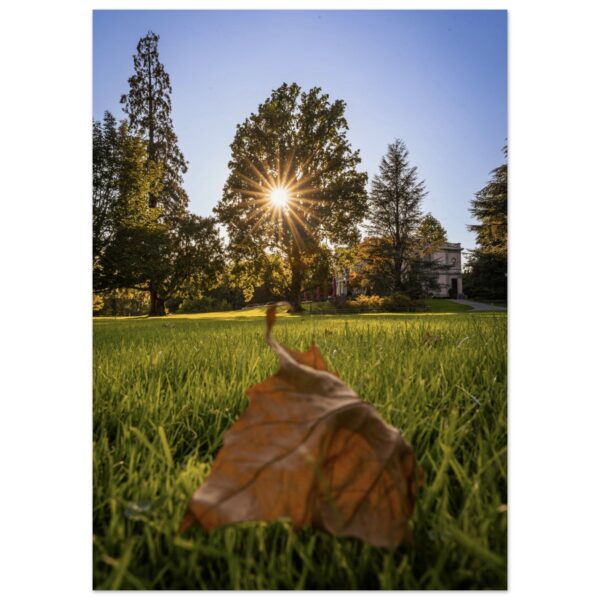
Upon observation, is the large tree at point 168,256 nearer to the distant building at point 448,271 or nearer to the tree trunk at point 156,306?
the tree trunk at point 156,306

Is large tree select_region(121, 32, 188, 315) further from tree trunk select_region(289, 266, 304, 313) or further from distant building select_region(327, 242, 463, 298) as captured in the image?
distant building select_region(327, 242, 463, 298)

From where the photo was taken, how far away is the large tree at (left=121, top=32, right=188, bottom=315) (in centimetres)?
141

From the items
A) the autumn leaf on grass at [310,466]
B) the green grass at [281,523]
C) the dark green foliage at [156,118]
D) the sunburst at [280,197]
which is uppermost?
the dark green foliage at [156,118]

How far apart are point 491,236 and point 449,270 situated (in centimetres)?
38

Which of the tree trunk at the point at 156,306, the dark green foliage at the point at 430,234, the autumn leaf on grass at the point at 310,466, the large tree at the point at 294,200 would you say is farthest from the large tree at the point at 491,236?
the tree trunk at the point at 156,306

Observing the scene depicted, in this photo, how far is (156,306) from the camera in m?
2.16

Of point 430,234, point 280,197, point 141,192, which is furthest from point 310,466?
point 280,197

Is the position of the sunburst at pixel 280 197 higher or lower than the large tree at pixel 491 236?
higher

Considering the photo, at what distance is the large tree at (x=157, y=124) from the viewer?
1405mm

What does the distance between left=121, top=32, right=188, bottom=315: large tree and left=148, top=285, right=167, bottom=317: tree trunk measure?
172mm

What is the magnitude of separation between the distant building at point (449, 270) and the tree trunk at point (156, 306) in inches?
49.4
